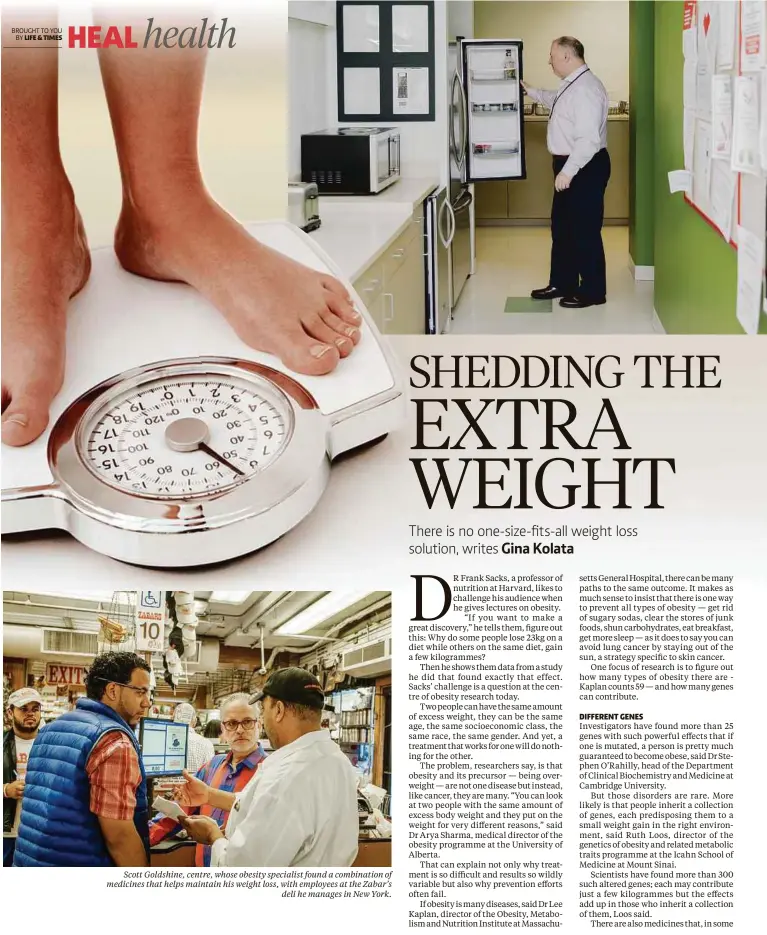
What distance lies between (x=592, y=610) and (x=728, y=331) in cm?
58

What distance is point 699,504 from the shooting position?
1.99 m

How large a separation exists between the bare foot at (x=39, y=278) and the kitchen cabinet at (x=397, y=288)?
0.53 m

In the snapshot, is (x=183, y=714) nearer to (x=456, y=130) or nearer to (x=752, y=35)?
(x=456, y=130)

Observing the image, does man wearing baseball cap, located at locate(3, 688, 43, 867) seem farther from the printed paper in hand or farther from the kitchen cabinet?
the kitchen cabinet

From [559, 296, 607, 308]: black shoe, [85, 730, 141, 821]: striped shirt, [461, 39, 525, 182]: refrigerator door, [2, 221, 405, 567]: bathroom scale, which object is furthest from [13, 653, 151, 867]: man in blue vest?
[461, 39, 525, 182]: refrigerator door

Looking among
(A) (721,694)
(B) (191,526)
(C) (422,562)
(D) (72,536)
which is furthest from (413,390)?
(A) (721,694)

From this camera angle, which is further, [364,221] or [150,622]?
[364,221]

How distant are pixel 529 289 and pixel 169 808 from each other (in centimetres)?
120

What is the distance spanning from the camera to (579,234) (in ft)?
6.72

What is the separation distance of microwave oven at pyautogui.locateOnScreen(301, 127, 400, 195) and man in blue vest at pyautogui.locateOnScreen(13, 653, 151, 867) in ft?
3.13

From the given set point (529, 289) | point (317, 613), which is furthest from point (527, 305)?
point (317, 613)

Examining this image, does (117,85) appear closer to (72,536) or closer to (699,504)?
(72,536)

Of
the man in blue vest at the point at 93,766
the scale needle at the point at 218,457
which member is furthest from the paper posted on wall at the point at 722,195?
the man in blue vest at the point at 93,766

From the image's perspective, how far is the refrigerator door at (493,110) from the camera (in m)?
2.04
